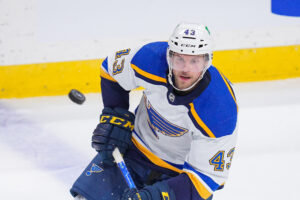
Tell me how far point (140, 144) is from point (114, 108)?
0.63ft

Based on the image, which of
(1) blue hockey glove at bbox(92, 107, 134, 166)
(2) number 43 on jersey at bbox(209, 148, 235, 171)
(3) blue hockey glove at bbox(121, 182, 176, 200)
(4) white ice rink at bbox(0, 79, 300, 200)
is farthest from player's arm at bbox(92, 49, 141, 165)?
(4) white ice rink at bbox(0, 79, 300, 200)

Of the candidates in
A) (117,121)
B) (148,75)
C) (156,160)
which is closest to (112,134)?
(117,121)

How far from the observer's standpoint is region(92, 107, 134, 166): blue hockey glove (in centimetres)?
186

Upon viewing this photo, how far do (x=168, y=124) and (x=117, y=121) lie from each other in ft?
0.82

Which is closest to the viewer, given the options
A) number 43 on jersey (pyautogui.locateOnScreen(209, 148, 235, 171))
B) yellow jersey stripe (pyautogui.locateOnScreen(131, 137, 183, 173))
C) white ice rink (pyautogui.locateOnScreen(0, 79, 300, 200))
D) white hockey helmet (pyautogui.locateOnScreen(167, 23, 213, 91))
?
white hockey helmet (pyautogui.locateOnScreen(167, 23, 213, 91))

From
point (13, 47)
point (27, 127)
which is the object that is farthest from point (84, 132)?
point (13, 47)

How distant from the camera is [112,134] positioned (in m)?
1.86

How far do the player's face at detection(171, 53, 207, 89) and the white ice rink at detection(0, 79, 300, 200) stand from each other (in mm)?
1072

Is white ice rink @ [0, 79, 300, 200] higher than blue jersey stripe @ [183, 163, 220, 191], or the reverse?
blue jersey stripe @ [183, 163, 220, 191]

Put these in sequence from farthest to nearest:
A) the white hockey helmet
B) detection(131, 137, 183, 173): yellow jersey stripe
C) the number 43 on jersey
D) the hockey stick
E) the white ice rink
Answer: the white ice rink, detection(131, 137, 183, 173): yellow jersey stripe, the hockey stick, the number 43 on jersey, the white hockey helmet

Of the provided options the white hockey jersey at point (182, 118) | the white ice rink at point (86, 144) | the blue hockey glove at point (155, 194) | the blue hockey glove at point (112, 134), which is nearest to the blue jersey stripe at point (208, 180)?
the white hockey jersey at point (182, 118)

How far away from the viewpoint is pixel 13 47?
331 cm

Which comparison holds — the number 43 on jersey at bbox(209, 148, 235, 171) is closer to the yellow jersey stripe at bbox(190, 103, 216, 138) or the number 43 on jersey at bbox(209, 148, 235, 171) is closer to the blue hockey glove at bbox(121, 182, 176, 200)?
the yellow jersey stripe at bbox(190, 103, 216, 138)

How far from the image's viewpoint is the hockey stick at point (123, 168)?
5.89 feet
